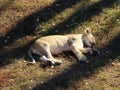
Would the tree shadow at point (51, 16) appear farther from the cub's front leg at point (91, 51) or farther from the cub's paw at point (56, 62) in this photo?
the cub's front leg at point (91, 51)

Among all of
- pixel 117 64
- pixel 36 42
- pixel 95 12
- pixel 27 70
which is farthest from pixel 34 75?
pixel 95 12

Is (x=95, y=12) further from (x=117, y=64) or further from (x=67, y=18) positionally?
(x=117, y=64)

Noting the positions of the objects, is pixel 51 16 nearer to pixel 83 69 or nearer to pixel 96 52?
pixel 96 52

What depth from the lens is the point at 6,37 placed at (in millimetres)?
10516

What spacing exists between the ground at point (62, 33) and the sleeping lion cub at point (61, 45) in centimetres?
14

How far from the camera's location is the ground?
865 centimetres

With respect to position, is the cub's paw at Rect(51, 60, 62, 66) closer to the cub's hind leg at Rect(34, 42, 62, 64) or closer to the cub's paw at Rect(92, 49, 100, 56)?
the cub's hind leg at Rect(34, 42, 62, 64)

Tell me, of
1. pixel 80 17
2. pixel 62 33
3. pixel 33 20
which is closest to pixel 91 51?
pixel 62 33

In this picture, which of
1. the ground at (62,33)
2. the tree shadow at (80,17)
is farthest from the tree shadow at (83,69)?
the tree shadow at (80,17)

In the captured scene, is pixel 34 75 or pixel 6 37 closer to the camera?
pixel 34 75

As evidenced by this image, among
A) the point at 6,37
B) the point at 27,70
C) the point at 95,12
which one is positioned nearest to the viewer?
the point at 27,70

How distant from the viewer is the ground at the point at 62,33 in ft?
28.4

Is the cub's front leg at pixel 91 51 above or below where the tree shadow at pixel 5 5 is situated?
below

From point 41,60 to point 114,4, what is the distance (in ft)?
10.1
